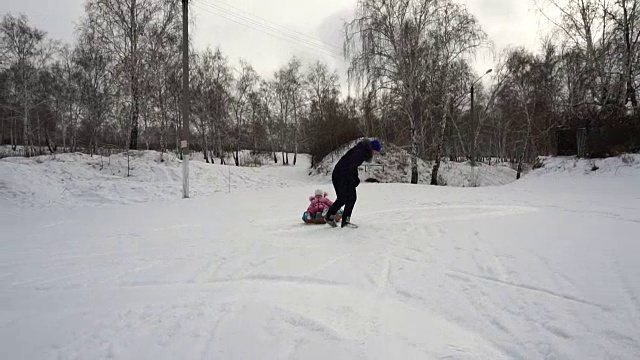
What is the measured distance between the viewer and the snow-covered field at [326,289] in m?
2.08

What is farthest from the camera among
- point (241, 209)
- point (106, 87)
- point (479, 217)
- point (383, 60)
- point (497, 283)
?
point (106, 87)

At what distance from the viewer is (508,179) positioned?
98.9 feet

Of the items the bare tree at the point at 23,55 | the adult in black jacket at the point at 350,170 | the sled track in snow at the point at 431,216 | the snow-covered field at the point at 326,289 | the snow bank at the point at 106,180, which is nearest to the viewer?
the snow-covered field at the point at 326,289

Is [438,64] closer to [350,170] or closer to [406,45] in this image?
[406,45]

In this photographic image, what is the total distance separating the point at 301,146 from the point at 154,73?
121 feet

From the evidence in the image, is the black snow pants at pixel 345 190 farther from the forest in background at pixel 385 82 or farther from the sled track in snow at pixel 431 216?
the forest in background at pixel 385 82

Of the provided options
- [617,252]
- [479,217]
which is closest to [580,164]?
[479,217]

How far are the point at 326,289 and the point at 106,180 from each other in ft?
44.8

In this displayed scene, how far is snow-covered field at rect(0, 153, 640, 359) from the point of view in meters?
2.08

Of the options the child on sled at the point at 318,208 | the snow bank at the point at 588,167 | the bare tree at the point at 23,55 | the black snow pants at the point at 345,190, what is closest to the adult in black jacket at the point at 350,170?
the black snow pants at the point at 345,190

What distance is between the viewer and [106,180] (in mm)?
13445

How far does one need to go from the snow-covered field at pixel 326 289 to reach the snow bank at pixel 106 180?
4.99 meters

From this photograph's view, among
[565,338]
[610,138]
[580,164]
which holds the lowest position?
[565,338]

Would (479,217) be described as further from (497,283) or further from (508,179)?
(508,179)
